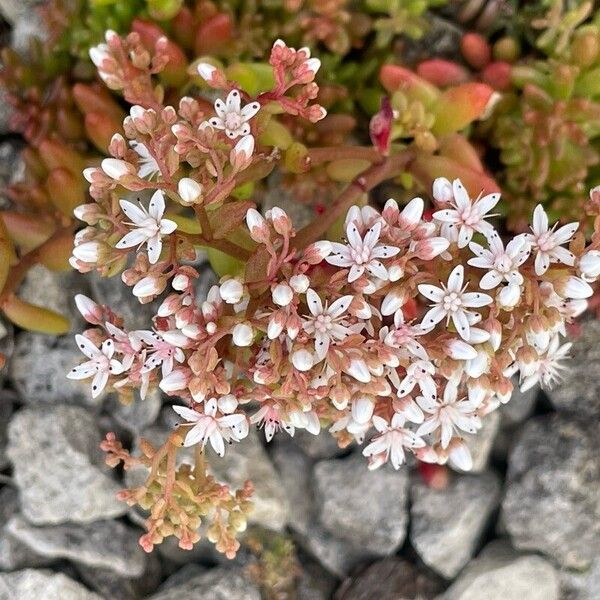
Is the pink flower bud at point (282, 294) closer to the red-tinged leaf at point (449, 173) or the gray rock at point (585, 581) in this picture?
the red-tinged leaf at point (449, 173)

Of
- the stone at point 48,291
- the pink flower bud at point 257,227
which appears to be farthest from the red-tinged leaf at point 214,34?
the pink flower bud at point 257,227

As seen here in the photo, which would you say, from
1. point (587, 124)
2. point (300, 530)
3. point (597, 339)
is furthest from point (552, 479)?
point (587, 124)

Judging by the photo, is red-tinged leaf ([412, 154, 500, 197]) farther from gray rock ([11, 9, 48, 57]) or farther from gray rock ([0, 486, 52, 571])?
gray rock ([0, 486, 52, 571])

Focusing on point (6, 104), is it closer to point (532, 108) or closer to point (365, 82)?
point (365, 82)

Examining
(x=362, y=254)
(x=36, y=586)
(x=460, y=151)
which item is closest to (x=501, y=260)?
(x=362, y=254)

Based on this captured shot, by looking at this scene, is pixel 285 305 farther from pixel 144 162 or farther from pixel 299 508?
pixel 299 508

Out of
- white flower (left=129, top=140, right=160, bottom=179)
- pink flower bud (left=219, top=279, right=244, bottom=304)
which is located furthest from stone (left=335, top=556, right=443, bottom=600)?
white flower (left=129, top=140, right=160, bottom=179)
